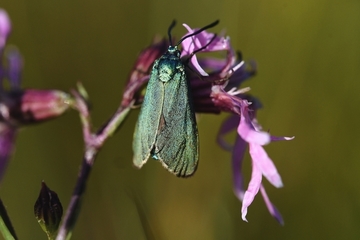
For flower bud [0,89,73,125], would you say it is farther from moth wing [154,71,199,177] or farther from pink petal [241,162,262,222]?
pink petal [241,162,262,222]

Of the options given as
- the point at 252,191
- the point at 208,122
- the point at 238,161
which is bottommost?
the point at 208,122

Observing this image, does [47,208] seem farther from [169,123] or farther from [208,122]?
[208,122]

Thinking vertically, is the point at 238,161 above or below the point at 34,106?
below

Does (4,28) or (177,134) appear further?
(4,28)

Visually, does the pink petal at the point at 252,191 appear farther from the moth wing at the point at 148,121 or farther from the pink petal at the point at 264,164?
the moth wing at the point at 148,121

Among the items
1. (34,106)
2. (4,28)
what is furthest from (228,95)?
(4,28)

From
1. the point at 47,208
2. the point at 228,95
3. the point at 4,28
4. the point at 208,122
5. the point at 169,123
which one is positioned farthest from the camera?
the point at 208,122

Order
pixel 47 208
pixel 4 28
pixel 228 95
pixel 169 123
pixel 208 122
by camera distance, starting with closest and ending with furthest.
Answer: pixel 47 208
pixel 169 123
pixel 228 95
pixel 4 28
pixel 208 122
